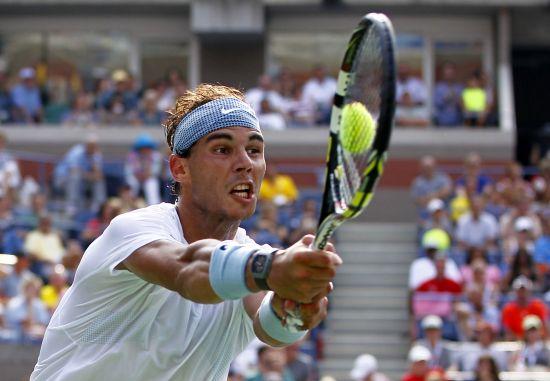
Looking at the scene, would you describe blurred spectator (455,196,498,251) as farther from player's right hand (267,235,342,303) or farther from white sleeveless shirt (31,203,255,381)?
player's right hand (267,235,342,303)

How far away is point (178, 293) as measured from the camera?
4.13m

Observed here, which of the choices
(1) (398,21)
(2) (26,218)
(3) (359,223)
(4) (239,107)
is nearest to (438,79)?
(1) (398,21)

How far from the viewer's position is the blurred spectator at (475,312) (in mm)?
12617

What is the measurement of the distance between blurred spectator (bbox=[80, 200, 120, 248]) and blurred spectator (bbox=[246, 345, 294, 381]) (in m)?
3.29

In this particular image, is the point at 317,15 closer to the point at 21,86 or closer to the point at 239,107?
the point at 21,86

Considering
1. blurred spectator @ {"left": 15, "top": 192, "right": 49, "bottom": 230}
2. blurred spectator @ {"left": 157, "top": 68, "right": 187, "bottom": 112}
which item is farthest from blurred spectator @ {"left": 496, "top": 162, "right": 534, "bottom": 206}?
blurred spectator @ {"left": 15, "top": 192, "right": 49, "bottom": 230}

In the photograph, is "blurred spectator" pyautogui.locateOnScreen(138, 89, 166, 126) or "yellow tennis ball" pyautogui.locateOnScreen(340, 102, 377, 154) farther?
"blurred spectator" pyautogui.locateOnScreen(138, 89, 166, 126)

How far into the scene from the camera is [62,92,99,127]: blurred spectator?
766 inches

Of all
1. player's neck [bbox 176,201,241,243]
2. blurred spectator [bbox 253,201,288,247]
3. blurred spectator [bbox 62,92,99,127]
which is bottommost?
blurred spectator [bbox 253,201,288,247]

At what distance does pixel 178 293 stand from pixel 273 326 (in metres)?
0.34

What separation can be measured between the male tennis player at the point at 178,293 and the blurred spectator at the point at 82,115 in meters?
15.0

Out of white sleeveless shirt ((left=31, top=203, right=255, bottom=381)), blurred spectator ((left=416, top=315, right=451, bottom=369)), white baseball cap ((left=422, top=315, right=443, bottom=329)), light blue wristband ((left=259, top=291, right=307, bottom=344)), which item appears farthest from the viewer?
white baseball cap ((left=422, top=315, right=443, bottom=329))

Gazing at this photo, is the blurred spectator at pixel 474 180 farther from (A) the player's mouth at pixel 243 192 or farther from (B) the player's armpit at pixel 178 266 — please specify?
(B) the player's armpit at pixel 178 266

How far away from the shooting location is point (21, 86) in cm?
1950
